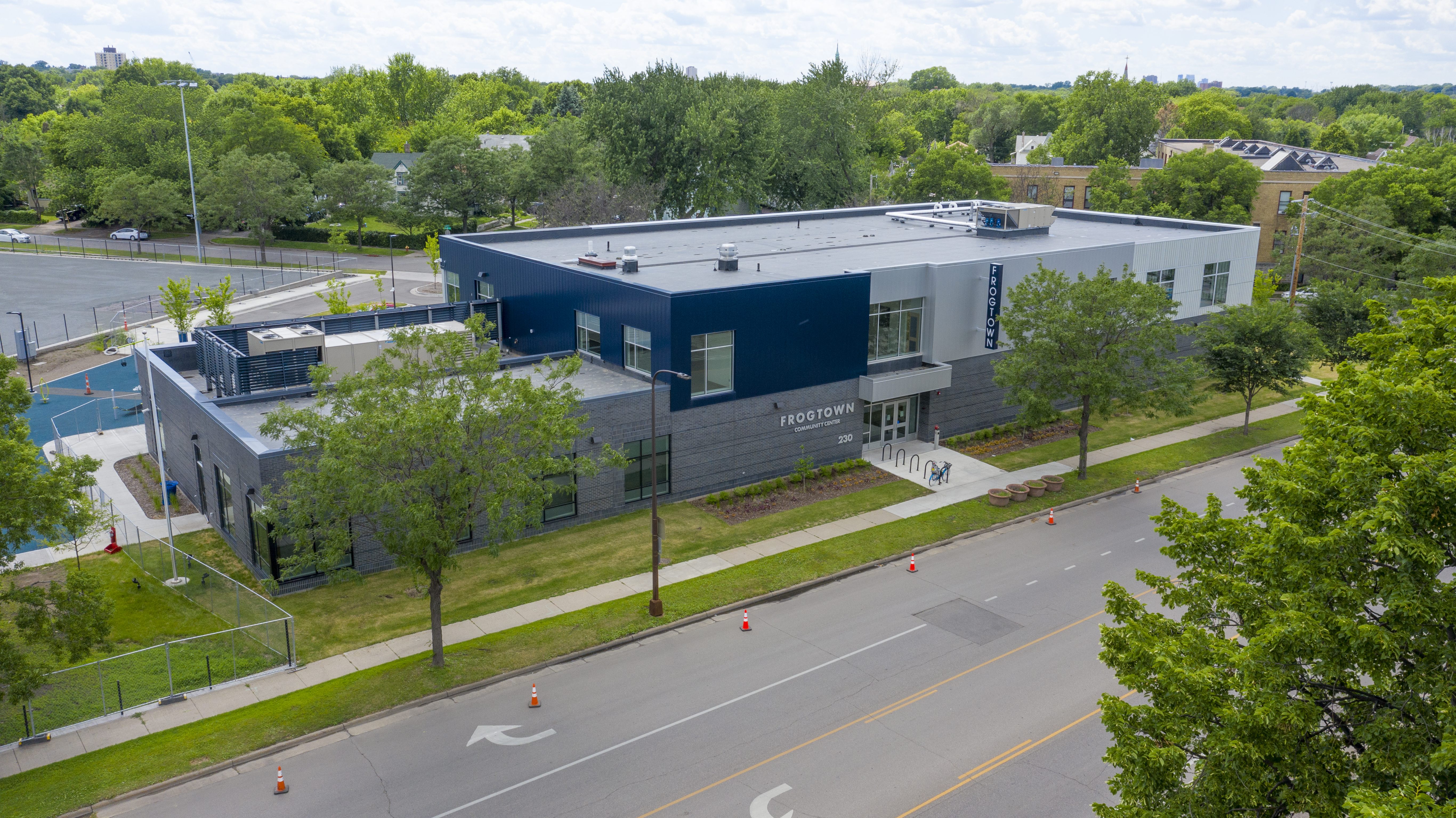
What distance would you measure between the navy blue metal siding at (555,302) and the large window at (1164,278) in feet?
87.6

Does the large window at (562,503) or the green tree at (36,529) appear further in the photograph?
the large window at (562,503)

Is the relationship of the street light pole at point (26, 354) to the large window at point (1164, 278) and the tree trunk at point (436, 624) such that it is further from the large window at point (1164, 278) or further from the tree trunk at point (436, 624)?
the large window at point (1164, 278)

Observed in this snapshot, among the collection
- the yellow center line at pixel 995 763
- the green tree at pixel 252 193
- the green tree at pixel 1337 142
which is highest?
the green tree at pixel 1337 142

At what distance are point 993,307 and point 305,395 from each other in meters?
27.3

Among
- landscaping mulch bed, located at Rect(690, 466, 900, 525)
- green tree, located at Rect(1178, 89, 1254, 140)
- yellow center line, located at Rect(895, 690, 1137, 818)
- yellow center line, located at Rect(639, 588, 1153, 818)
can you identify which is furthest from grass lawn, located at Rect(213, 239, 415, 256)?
green tree, located at Rect(1178, 89, 1254, 140)

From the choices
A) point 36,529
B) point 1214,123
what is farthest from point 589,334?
point 1214,123

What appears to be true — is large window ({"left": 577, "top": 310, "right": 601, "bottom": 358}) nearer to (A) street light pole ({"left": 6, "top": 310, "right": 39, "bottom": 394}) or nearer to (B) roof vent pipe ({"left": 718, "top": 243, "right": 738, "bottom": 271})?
(B) roof vent pipe ({"left": 718, "top": 243, "right": 738, "bottom": 271})

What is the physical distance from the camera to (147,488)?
3647cm

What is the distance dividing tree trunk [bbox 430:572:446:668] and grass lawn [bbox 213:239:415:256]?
241ft

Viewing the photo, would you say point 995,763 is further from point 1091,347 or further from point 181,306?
point 181,306

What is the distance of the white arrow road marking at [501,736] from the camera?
851 inches

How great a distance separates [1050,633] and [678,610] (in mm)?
10330

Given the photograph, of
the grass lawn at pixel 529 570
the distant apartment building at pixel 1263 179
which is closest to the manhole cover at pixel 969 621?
the grass lawn at pixel 529 570

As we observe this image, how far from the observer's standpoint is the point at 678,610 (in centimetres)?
2784
